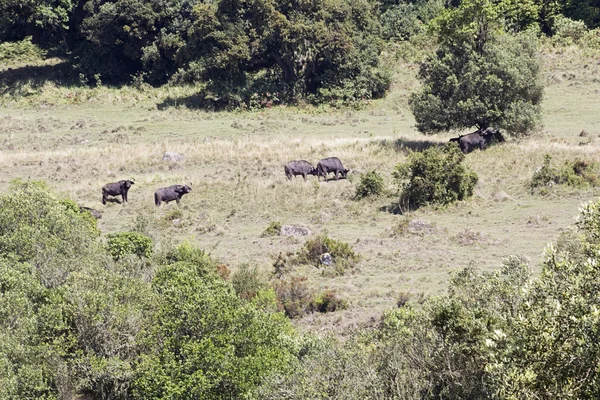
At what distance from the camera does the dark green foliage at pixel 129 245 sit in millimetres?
24812

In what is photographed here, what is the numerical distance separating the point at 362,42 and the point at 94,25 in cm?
2639

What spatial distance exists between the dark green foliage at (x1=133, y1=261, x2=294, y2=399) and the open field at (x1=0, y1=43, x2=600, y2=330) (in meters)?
6.54

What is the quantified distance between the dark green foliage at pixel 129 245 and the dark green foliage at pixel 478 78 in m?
21.0

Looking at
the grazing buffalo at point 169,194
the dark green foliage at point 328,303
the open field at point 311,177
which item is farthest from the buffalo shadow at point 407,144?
the dark green foliage at point 328,303

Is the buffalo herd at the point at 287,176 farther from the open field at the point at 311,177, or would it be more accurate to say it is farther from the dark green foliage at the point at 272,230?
the dark green foliage at the point at 272,230

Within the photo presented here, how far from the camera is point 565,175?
31672mm

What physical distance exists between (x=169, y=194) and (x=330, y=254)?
39.1 ft

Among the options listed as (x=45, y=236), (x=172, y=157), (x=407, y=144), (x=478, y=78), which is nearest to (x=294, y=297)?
(x=45, y=236)

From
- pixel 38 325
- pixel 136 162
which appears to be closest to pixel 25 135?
pixel 136 162

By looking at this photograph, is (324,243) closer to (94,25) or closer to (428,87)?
(428,87)

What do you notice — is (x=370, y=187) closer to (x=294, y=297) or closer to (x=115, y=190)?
(x=294, y=297)

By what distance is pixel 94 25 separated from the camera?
225 ft

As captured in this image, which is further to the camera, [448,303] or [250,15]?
[250,15]

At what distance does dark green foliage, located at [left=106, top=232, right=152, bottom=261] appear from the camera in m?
24.8
